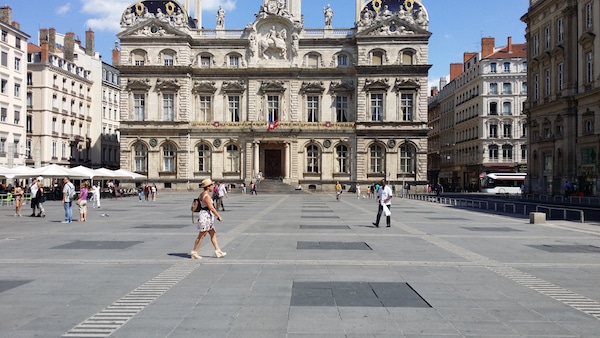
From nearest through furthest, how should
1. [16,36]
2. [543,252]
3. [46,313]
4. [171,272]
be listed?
[46,313] → [171,272] → [543,252] → [16,36]

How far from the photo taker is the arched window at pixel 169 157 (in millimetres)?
70625

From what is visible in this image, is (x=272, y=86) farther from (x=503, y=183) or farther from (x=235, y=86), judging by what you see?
(x=503, y=183)

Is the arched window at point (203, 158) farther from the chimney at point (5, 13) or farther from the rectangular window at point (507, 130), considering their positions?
the rectangular window at point (507, 130)

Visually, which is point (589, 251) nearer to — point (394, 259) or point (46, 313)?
point (394, 259)

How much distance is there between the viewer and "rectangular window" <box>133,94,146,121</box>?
70.2 m

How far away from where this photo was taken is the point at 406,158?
228 ft

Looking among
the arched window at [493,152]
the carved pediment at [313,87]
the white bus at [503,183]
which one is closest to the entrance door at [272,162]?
the carved pediment at [313,87]

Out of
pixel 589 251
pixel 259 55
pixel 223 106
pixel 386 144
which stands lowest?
pixel 589 251

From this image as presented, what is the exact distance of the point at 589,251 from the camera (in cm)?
1625

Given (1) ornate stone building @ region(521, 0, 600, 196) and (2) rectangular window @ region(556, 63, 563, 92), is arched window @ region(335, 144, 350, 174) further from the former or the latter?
(2) rectangular window @ region(556, 63, 563, 92)

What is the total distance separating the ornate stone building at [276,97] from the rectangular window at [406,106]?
0.13 m

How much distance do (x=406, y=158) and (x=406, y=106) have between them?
6.14 m

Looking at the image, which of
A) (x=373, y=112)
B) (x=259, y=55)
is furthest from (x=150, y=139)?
(x=373, y=112)

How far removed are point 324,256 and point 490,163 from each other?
74.5m
